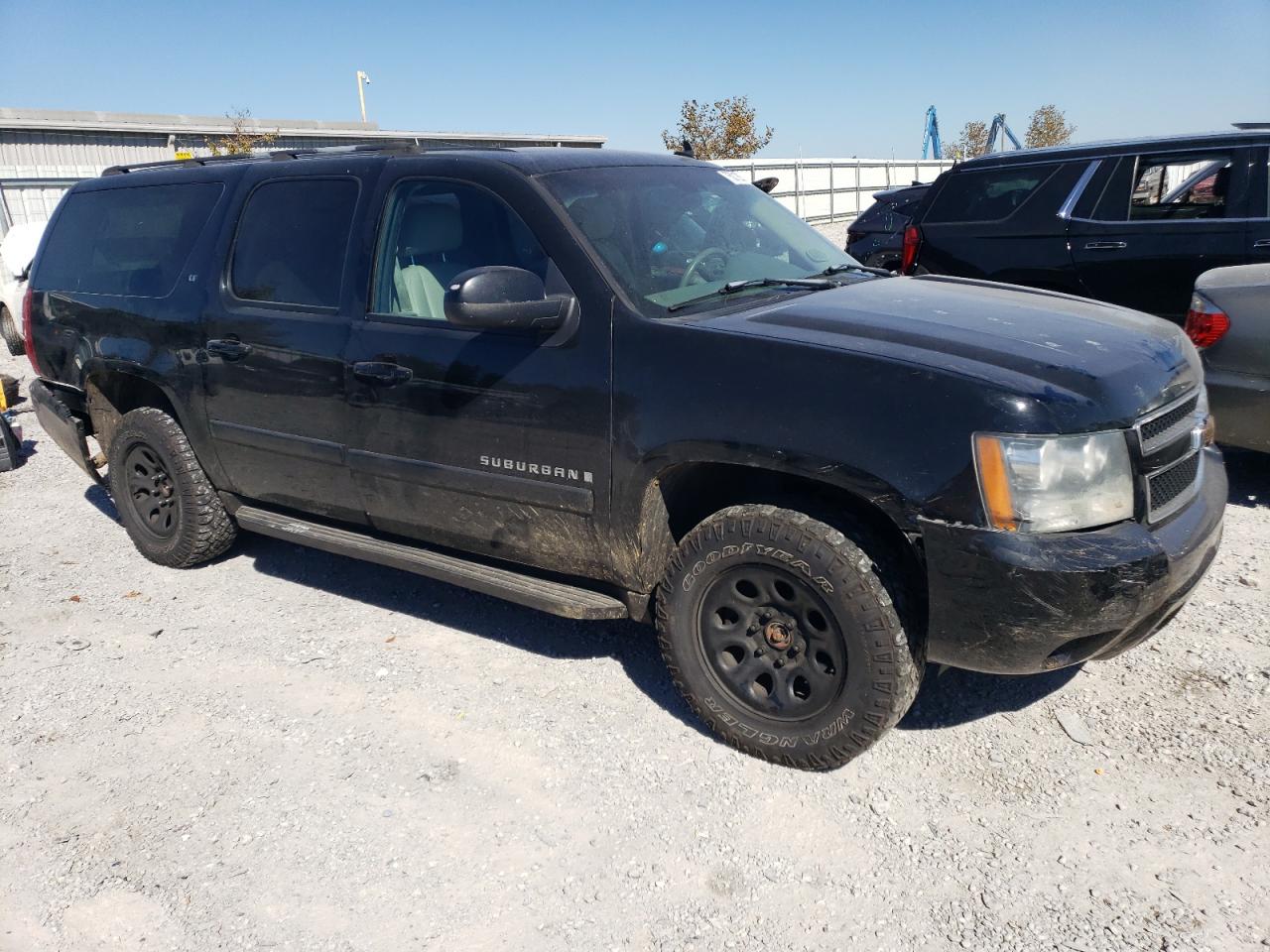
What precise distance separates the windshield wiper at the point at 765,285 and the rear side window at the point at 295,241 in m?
1.54

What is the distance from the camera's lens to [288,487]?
14.0 ft

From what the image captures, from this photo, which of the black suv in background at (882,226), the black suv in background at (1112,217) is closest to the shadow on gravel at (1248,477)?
the black suv in background at (1112,217)

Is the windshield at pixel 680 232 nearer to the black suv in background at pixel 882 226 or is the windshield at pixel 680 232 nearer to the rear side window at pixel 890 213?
the black suv in background at pixel 882 226

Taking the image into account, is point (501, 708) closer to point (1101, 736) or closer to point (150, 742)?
point (150, 742)

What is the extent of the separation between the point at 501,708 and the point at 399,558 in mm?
785

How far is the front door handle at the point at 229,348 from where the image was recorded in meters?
4.17

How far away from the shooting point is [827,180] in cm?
2633

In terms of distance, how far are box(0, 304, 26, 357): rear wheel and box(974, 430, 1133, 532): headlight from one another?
13375mm

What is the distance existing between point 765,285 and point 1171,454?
1.47 meters

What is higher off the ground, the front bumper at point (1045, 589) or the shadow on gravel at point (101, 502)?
the front bumper at point (1045, 589)

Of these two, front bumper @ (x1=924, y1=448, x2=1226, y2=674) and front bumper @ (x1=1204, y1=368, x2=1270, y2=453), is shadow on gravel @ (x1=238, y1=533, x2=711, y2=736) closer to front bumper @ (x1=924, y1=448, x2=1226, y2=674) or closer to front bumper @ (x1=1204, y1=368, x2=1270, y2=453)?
front bumper @ (x1=924, y1=448, x2=1226, y2=674)

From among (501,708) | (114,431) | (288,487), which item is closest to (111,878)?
(501,708)

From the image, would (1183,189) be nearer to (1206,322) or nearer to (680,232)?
(1206,322)

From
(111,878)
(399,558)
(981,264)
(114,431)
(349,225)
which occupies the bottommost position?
(111,878)
